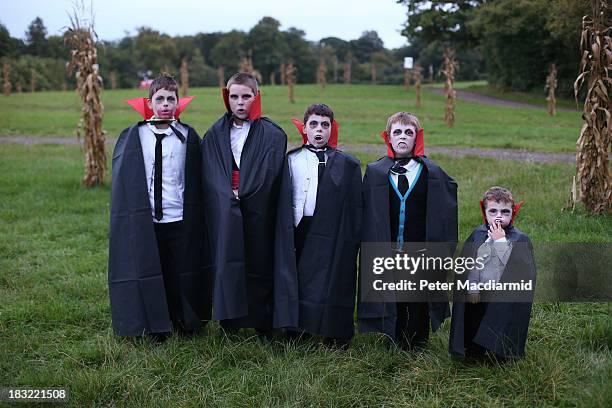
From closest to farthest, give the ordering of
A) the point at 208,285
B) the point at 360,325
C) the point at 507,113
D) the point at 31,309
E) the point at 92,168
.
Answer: the point at 360,325 → the point at 208,285 → the point at 31,309 → the point at 92,168 → the point at 507,113

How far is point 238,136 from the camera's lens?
4523 mm

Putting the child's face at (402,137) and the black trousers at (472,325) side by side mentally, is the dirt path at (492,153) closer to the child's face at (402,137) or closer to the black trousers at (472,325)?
the child's face at (402,137)

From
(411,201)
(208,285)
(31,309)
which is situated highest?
(411,201)

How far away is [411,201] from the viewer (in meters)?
→ 4.19

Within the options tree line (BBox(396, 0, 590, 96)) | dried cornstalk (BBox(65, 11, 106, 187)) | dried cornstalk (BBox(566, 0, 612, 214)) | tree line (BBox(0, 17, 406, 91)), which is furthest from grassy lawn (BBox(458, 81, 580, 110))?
dried cornstalk (BBox(65, 11, 106, 187))

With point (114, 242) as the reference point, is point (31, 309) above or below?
below

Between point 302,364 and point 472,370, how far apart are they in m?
1.09

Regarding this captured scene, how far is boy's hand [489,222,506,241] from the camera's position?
3.81 metres

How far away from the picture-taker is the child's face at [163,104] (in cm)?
450

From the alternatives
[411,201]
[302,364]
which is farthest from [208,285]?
[411,201]

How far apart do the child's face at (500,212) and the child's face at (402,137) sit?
0.68 meters

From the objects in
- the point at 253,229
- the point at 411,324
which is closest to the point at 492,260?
the point at 411,324

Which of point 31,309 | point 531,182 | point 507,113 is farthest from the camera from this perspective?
point 507,113

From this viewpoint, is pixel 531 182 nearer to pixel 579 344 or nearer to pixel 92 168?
pixel 579 344
